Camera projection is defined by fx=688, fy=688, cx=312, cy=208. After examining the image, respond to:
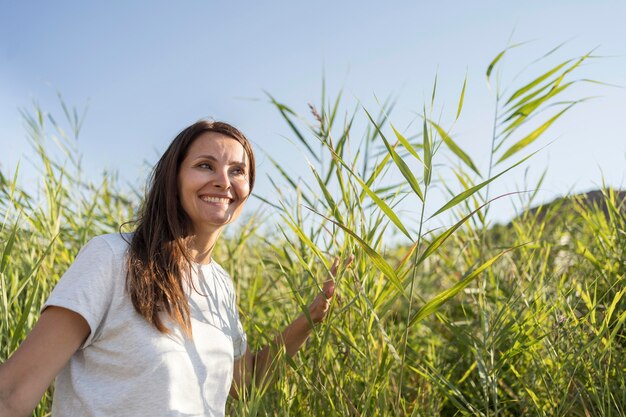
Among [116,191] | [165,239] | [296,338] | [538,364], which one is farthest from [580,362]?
[116,191]

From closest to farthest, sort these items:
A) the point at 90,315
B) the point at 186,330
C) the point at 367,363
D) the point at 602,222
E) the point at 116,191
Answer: the point at 90,315 < the point at 186,330 < the point at 367,363 < the point at 602,222 < the point at 116,191

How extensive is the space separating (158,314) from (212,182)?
1.12 feet

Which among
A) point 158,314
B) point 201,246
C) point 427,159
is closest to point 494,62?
point 427,159

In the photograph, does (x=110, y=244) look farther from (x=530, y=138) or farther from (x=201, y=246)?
(x=530, y=138)

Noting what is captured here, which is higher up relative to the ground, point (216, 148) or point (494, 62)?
point (494, 62)

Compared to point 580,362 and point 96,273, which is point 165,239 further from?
point 580,362

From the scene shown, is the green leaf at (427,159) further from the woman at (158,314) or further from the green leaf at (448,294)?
the woman at (158,314)

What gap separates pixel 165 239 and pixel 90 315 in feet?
0.90

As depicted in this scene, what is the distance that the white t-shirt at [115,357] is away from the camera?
133cm

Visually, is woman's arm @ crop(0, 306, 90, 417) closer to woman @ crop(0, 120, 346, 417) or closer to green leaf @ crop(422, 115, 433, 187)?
woman @ crop(0, 120, 346, 417)

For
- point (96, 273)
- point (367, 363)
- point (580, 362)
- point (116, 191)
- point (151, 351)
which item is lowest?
point (580, 362)

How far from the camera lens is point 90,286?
133cm

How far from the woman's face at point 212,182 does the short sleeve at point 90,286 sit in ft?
0.82

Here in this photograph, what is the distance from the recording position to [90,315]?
51.4 inches
